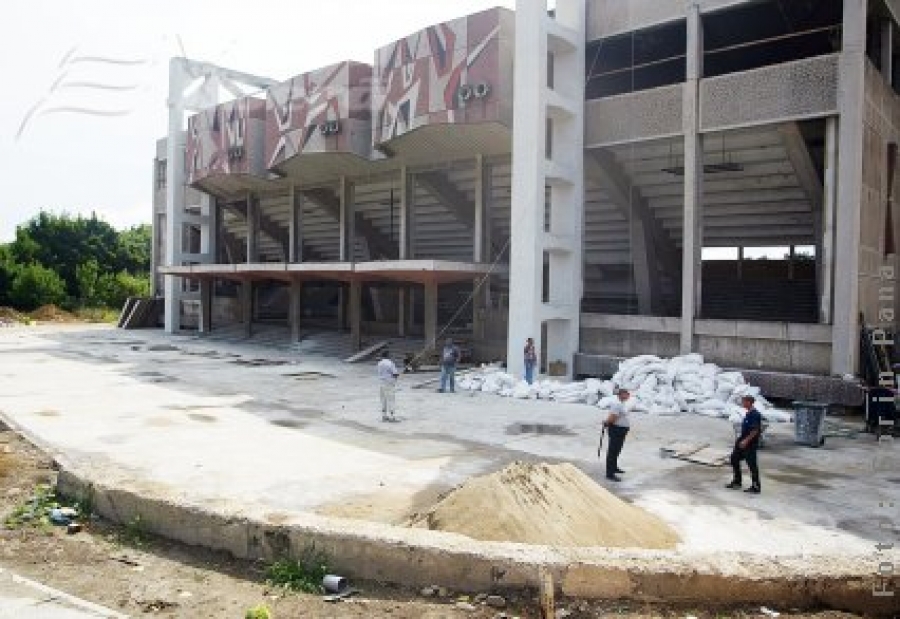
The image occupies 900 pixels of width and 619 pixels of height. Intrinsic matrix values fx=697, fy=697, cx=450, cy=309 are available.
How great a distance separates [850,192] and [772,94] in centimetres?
356

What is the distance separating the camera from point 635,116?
22125 mm

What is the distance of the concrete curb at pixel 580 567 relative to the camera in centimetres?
644

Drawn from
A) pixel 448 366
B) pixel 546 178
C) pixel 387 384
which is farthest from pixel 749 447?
pixel 546 178

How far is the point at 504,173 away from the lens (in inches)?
1144

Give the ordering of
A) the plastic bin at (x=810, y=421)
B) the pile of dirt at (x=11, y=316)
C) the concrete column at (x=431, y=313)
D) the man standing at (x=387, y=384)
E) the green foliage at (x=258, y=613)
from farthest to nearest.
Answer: the pile of dirt at (x=11, y=316), the concrete column at (x=431, y=313), the man standing at (x=387, y=384), the plastic bin at (x=810, y=421), the green foliage at (x=258, y=613)

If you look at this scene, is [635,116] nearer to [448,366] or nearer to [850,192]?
[850,192]

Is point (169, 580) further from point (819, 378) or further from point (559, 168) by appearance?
point (559, 168)

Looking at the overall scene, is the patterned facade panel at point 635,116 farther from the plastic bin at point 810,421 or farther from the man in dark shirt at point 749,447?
the man in dark shirt at point 749,447

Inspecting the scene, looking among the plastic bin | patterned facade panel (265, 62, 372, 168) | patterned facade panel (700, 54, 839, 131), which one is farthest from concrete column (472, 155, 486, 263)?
the plastic bin

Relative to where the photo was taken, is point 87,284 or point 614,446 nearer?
point 614,446

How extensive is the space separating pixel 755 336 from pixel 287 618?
→ 54.1ft

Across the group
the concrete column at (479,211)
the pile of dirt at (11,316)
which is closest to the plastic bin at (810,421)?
the concrete column at (479,211)

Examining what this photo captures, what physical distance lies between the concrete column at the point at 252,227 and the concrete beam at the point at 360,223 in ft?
16.6

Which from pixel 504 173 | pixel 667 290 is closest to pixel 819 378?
pixel 667 290
